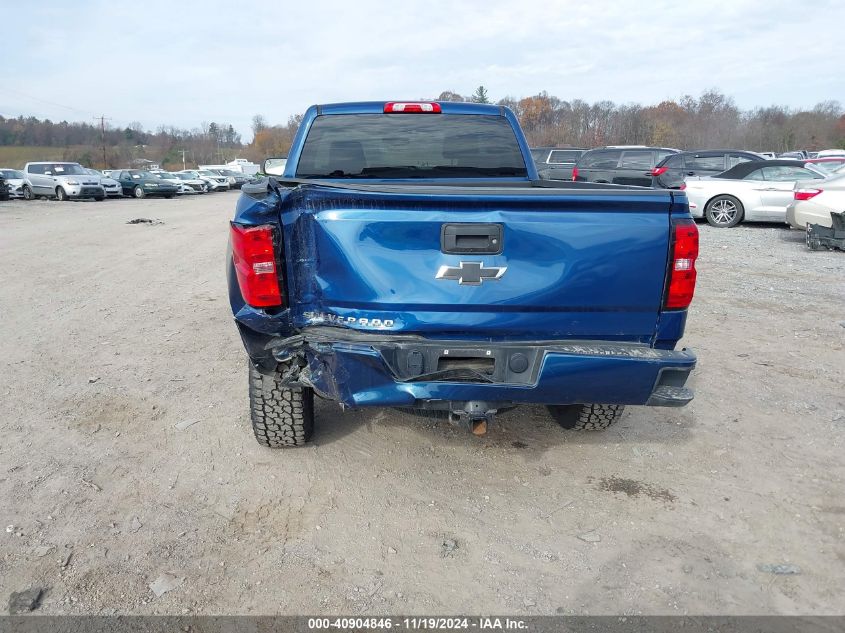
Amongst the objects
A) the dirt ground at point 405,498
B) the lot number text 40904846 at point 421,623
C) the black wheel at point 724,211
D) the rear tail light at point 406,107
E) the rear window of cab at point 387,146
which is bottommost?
the lot number text 40904846 at point 421,623

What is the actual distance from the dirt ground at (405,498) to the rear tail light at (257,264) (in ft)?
3.63

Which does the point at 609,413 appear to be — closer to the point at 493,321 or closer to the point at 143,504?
the point at 493,321

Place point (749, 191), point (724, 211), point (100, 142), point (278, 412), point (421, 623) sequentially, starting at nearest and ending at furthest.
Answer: point (421, 623) → point (278, 412) → point (749, 191) → point (724, 211) → point (100, 142)

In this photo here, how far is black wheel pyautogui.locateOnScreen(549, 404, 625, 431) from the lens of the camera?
3.85 metres

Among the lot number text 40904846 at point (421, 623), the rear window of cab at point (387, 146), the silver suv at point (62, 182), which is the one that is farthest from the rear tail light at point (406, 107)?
the silver suv at point (62, 182)

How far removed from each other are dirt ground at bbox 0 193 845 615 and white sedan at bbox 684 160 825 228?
31.3 ft

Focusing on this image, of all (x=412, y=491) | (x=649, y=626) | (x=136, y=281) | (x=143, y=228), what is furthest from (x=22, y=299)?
(x=143, y=228)

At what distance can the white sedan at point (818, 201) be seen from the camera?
10.9 meters

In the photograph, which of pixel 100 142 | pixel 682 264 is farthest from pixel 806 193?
pixel 100 142

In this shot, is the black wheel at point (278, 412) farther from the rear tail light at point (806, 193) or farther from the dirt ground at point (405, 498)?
the rear tail light at point (806, 193)

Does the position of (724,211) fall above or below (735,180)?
below

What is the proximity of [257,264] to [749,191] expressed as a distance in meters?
14.0

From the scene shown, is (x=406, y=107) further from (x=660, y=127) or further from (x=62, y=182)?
(x=660, y=127)

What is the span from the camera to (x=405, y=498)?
328 cm
